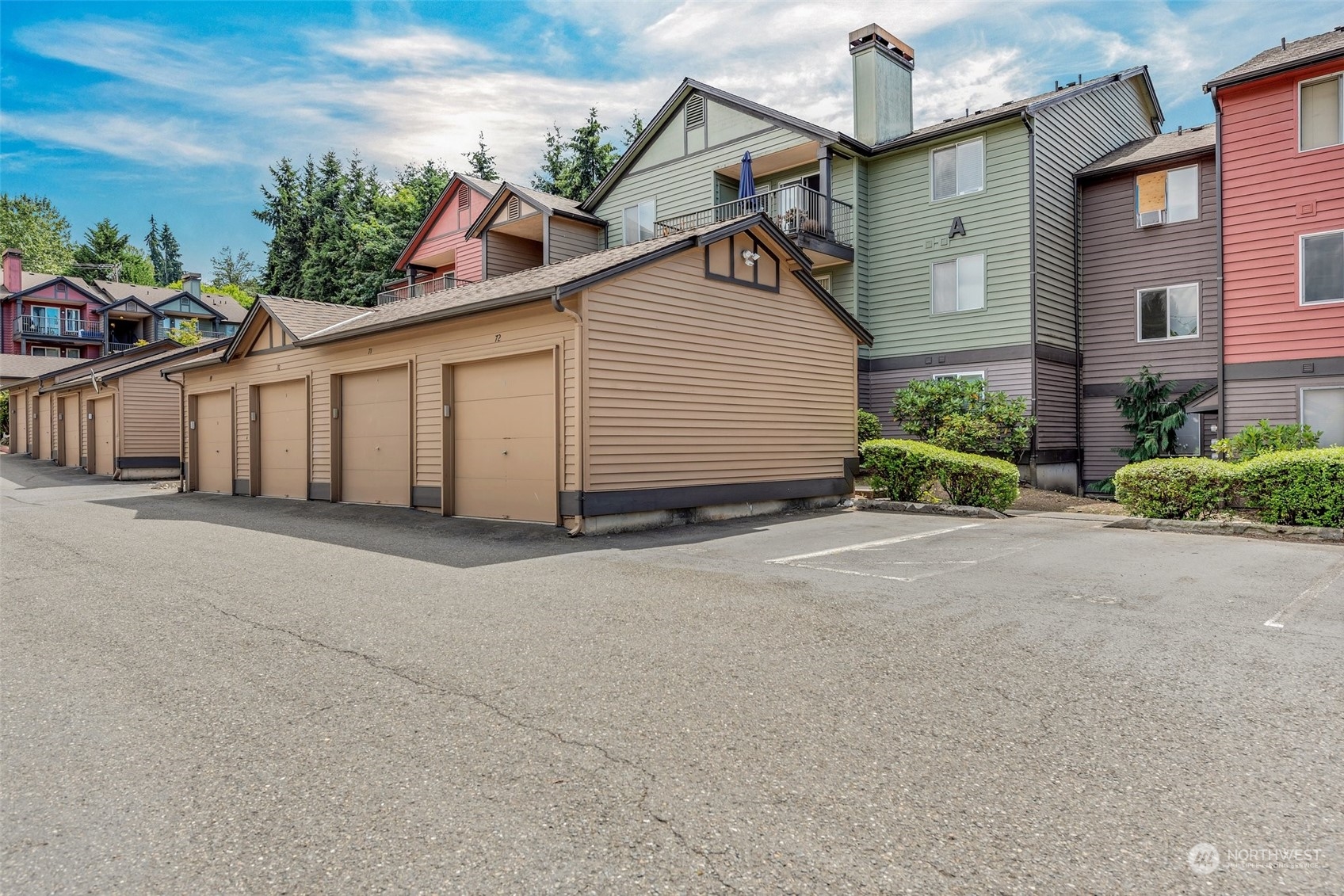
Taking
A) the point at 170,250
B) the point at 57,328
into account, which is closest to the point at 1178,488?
the point at 57,328

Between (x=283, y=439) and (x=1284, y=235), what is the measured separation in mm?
20817

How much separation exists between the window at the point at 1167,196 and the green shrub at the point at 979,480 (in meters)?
8.65

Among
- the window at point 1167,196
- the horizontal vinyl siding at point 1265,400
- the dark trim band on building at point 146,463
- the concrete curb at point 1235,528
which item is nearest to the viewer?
the concrete curb at point 1235,528

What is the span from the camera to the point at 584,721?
11.6 feet

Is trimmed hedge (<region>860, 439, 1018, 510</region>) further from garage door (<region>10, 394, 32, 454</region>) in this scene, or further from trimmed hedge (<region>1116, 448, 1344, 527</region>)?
garage door (<region>10, 394, 32, 454</region>)

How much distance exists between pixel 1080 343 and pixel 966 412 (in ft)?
15.7

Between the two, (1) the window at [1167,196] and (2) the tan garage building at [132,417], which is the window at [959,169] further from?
(2) the tan garage building at [132,417]

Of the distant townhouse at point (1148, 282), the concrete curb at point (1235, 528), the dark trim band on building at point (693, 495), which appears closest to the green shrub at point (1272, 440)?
the distant townhouse at point (1148, 282)

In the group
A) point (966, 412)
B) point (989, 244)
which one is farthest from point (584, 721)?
point (989, 244)

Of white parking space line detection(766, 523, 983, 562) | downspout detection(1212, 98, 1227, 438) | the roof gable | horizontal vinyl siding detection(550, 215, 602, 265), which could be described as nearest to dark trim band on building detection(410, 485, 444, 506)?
white parking space line detection(766, 523, 983, 562)

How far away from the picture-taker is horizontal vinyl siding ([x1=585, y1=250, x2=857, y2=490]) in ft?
34.6

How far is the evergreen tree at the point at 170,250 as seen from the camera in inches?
4742

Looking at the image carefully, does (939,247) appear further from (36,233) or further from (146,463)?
(36,233)

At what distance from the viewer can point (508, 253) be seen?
81.5 ft
